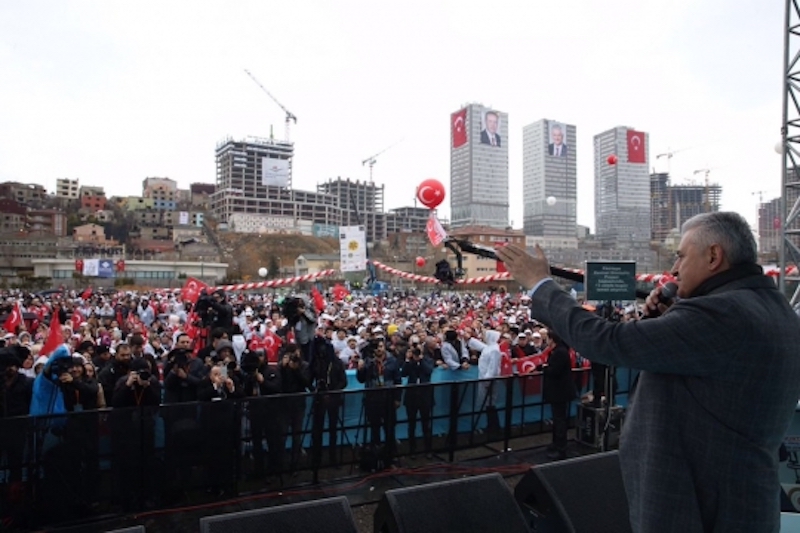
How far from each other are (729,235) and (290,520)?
2836mm

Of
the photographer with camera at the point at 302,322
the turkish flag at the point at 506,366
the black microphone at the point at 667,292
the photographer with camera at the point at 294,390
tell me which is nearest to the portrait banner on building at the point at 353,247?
the turkish flag at the point at 506,366

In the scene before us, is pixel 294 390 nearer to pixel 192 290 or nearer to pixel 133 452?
pixel 133 452

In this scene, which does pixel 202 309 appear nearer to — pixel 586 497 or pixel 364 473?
pixel 364 473

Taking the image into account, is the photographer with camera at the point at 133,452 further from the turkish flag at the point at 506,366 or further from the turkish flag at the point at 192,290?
the turkish flag at the point at 192,290

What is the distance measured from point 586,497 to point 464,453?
14.6 ft

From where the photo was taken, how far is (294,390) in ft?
25.6

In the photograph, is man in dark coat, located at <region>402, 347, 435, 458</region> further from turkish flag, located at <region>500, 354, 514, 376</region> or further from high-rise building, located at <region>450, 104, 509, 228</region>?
high-rise building, located at <region>450, 104, 509, 228</region>

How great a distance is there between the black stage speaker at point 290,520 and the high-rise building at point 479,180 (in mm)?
126893

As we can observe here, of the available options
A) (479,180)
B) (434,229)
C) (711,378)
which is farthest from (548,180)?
(711,378)

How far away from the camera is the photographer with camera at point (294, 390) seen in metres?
6.69

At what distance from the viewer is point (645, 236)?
120625 mm

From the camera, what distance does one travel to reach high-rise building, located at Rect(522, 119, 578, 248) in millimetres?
144250

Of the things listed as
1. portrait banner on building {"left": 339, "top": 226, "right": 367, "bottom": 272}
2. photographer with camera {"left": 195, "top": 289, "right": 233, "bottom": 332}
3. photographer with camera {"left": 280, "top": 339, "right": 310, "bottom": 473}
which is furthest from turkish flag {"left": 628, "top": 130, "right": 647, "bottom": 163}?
photographer with camera {"left": 280, "top": 339, "right": 310, "bottom": 473}

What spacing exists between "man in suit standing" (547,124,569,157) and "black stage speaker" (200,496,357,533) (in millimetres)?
147183
